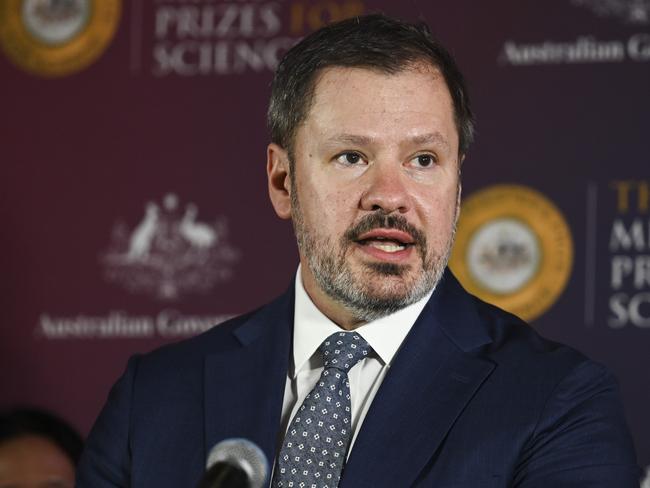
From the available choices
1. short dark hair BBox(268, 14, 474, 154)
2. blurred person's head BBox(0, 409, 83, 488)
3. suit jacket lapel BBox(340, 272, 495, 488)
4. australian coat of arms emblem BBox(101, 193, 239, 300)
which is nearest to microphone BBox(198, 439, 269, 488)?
suit jacket lapel BBox(340, 272, 495, 488)

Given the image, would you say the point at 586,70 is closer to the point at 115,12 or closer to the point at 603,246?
the point at 603,246

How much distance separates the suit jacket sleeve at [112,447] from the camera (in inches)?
82.5

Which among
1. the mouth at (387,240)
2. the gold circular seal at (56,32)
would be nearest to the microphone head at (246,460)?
the mouth at (387,240)

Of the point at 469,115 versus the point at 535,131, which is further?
the point at 535,131

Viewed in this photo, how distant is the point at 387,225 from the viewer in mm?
1955

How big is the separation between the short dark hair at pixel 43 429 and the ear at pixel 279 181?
1.19m

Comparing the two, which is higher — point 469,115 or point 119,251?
point 469,115

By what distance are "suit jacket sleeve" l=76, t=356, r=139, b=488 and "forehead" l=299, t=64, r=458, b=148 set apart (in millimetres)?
575

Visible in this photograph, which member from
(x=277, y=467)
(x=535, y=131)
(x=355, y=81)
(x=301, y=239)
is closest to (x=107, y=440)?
(x=277, y=467)

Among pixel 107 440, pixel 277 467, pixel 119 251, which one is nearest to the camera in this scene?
pixel 277 467

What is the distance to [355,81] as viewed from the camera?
2064mm

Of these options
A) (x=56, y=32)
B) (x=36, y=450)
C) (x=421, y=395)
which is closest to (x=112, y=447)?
(x=421, y=395)

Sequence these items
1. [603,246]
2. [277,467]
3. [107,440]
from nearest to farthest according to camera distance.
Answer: [277,467] < [107,440] < [603,246]

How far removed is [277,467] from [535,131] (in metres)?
1.46
